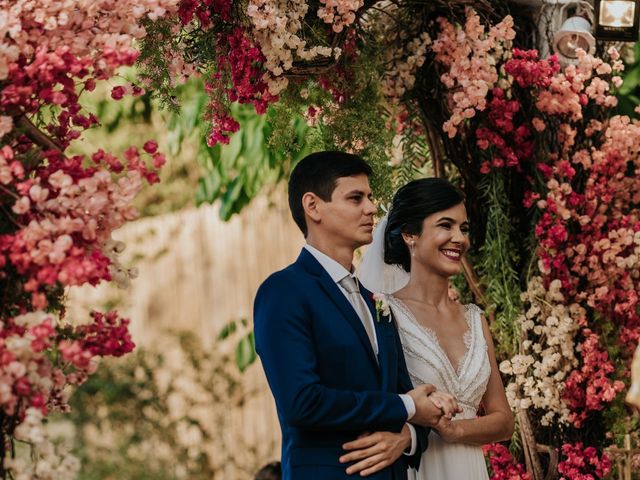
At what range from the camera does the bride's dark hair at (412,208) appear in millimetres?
3746

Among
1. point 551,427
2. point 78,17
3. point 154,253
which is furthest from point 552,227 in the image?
point 154,253

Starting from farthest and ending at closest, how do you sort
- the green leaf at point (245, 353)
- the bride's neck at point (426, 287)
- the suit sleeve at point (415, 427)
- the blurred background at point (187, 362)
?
the blurred background at point (187, 362)
the green leaf at point (245, 353)
the bride's neck at point (426, 287)
the suit sleeve at point (415, 427)

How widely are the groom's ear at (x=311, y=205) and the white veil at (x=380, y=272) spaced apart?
70cm

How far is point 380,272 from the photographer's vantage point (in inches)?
155

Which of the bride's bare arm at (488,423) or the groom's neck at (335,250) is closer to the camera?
the groom's neck at (335,250)

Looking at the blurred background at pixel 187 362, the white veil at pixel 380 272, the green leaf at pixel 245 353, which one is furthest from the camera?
the blurred background at pixel 187 362

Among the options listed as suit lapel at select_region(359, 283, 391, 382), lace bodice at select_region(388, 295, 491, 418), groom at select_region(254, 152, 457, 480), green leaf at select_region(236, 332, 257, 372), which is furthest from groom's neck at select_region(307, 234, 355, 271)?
green leaf at select_region(236, 332, 257, 372)

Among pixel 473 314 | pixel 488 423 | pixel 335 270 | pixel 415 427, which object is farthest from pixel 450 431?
pixel 335 270

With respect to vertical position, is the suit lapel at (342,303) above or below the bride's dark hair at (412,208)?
below

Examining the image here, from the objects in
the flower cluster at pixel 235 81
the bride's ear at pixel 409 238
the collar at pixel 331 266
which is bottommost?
the collar at pixel 331 266

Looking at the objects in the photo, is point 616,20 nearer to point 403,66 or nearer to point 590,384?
point 403,66

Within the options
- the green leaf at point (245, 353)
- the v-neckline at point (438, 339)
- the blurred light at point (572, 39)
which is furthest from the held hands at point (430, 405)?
the green leaf at point (245, 353)

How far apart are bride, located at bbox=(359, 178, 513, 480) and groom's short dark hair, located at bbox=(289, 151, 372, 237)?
52cm

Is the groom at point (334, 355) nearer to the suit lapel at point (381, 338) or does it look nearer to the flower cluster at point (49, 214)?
the suit lapel at point (381, 338)
